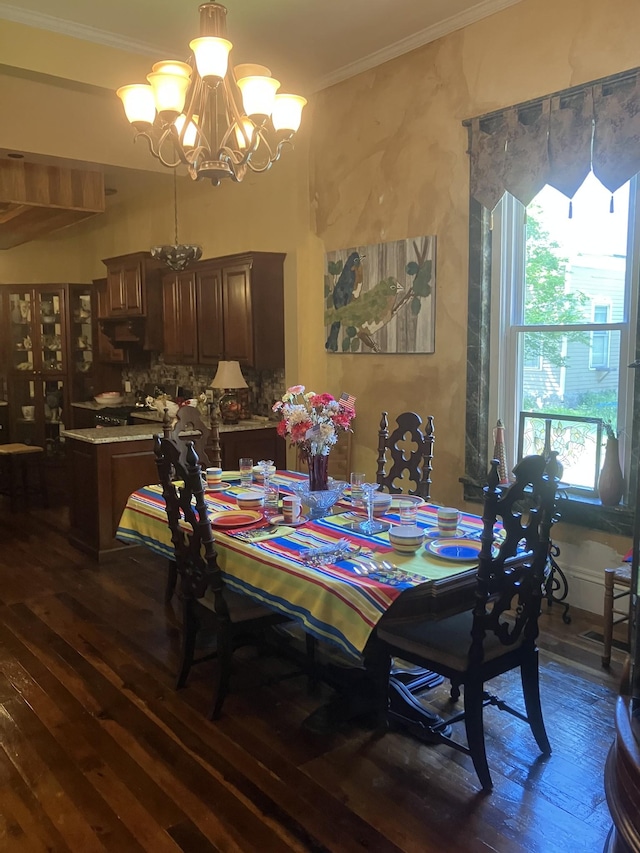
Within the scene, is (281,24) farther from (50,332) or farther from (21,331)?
(21,331)

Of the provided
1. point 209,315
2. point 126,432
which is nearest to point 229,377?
point 209,315

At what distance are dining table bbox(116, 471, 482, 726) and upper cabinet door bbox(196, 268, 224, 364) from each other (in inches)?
119

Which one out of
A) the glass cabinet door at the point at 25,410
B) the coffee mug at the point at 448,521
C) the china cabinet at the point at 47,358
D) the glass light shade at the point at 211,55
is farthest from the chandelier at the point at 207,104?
the glass cabinet door at the point at 25,410

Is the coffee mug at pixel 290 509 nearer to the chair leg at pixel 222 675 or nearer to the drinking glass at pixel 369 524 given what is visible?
the drinking glass at pixel 369 524

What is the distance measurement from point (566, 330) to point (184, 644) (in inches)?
103

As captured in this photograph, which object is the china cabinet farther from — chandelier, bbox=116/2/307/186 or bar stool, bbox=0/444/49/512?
chandelier, bbox=116/2/307/186

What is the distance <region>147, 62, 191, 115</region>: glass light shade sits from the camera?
2979mm

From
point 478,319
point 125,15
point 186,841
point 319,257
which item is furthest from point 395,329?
point 186,841

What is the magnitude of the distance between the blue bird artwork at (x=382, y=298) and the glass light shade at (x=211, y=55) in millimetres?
1910

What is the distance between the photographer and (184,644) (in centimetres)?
303

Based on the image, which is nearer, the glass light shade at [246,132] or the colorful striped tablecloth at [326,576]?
the colorful striped tablecloth at [326,576]

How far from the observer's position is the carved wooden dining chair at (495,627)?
2248mm

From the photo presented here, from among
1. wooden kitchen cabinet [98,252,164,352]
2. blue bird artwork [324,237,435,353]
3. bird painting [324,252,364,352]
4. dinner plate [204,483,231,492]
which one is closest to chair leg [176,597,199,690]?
dinner plate [204,483,231,492]

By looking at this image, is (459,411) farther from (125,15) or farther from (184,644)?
(125,15)
